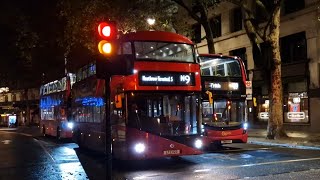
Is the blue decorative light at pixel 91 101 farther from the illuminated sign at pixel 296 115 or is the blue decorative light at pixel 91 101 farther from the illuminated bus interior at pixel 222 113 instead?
the illuminated sign at pixel 296 115

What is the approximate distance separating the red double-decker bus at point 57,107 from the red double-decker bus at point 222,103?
863 centimetres

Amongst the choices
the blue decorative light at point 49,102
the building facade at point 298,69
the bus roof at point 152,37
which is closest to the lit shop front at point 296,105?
the building facade at point 298,69

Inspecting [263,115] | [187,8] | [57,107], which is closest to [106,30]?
[187,8]

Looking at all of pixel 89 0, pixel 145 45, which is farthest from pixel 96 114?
pixel 89 0

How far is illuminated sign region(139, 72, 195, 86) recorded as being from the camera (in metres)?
13.8

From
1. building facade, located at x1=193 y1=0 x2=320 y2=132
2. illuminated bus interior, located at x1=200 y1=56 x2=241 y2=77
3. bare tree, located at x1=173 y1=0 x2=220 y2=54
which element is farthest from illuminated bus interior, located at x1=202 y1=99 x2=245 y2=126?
bare tree, located at x1=173 y1=0 x2=220 y2=54

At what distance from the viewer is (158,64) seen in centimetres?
1401

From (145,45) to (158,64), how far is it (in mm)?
774

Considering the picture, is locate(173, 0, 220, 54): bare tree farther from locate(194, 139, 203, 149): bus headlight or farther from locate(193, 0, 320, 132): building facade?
locate(194, 139, 203, 149): bus headlight

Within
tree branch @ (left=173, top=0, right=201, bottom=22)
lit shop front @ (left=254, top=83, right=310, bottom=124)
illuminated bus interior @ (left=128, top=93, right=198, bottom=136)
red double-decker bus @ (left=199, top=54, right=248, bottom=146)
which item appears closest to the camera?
illuminated bus interior @ (left=128, top=93, right=198, bottom=136)

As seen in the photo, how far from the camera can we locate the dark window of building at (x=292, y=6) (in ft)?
94.5

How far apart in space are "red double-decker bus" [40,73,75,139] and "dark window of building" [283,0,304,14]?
14920 millimetres

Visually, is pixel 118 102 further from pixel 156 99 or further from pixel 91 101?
pixel 91 101

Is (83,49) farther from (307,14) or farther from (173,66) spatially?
(173,66)
